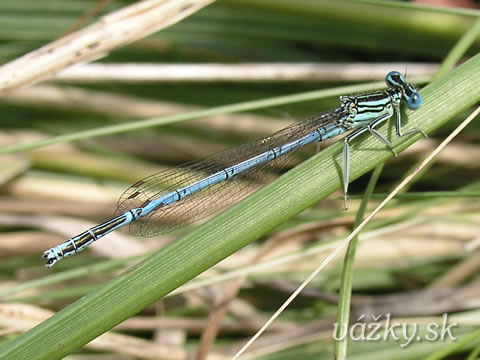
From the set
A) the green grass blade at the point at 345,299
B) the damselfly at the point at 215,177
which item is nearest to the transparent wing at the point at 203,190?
the damselfly at the point at 215,177

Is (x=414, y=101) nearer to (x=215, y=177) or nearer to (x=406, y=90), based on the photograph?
(x=406, y=90)

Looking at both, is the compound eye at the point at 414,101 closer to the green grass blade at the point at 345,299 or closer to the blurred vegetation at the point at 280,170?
the green grass blade at the point at 345,299

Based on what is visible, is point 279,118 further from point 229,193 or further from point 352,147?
point 352,147

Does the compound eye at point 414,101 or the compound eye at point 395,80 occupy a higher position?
the compound eye at point 395,80

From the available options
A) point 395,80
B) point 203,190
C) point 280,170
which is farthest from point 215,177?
point 395,80

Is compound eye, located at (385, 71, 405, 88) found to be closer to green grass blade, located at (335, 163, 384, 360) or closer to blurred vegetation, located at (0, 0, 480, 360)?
blurred vegetation, located at (0, 0, 480, 360)
